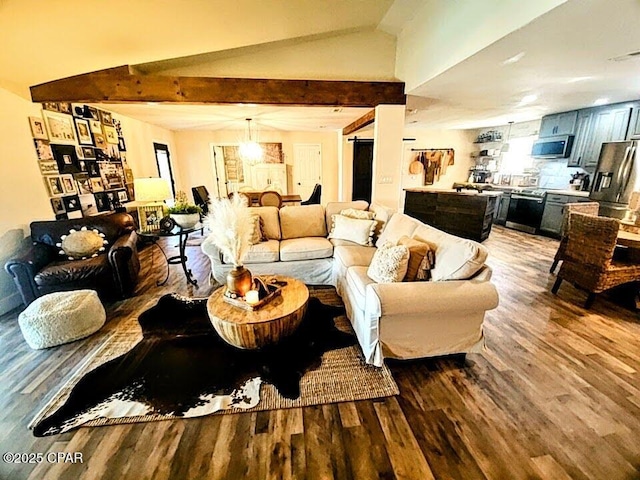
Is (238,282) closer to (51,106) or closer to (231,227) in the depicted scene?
(231,227)

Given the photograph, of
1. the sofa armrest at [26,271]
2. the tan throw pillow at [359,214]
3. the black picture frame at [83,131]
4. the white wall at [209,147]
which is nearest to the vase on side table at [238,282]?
the tan throw pillow at [359,214]

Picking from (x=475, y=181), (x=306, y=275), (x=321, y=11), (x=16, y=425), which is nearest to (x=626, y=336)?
(x=306, y=275)

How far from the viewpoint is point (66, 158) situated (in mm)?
3789

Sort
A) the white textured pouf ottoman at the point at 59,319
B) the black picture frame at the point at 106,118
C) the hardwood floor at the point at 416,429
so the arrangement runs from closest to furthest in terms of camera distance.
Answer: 1. the hardwood floor at the point at 416,429
2. the white textured pouf ottoman at the point at 59,319
3. the black picture frame at the point at 106,118

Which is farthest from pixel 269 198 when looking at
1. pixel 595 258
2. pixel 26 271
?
pixel 595 258

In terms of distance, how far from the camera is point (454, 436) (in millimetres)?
1571

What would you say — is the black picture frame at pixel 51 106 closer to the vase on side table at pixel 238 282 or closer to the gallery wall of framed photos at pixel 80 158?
the gallery wall of framed photos at pixel 80 158

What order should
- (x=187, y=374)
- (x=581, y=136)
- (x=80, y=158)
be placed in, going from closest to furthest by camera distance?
1. (x=187, y=374)
2. (x=80, y=158)
3. (x=581, y=136)

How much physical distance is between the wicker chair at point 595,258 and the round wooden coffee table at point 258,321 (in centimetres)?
289

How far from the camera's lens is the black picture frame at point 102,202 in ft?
14.3

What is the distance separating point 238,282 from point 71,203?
3378 millimetres

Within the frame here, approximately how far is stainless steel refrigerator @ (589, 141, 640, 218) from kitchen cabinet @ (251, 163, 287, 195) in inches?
265

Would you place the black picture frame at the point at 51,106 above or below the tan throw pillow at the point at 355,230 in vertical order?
above

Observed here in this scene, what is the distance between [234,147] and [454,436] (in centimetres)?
814
